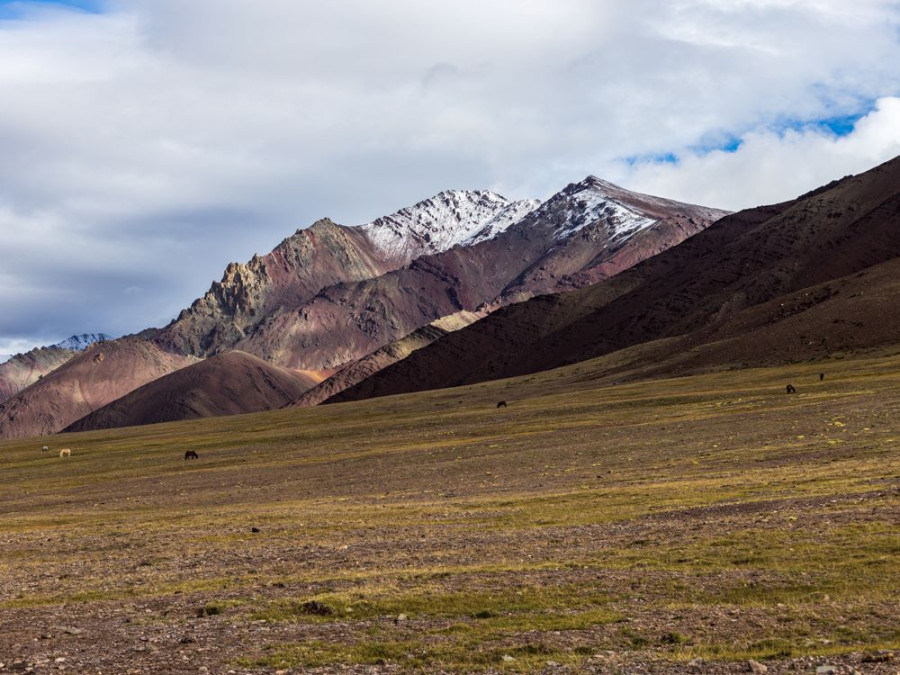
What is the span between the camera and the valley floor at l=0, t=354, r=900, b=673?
16.1 m

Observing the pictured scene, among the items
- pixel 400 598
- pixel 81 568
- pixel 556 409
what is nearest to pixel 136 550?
Answer: pixel 81 568

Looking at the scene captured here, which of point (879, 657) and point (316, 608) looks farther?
point (316, 608)

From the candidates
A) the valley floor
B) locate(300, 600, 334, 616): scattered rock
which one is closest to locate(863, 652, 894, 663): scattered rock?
the valley floor

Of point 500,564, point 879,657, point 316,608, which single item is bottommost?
point 879,657

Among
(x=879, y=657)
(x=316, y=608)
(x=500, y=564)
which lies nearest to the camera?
(x=879, y=657)

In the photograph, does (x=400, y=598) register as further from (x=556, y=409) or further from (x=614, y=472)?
(x=556, y=409)

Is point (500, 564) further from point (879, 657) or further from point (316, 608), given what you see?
point (879, 657)

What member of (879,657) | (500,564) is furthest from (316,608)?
(879,657)

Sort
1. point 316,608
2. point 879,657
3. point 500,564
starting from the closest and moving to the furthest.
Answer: point 879,657 < point 316,608 < point 500,564

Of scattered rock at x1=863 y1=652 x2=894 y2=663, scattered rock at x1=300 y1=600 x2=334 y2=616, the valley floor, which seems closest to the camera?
scattered rock at x1=863 y1=652 x2=894 y2=663

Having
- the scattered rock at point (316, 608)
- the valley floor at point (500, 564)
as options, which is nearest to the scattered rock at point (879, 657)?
the valley floor at point (500, 564)

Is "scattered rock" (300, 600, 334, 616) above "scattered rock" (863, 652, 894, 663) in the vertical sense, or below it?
Result: above

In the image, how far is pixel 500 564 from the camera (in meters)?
23.8

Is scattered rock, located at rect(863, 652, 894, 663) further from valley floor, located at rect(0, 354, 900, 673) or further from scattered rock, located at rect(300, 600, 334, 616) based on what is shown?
scattered rock, located at rect(300, 600, 334, 616)
